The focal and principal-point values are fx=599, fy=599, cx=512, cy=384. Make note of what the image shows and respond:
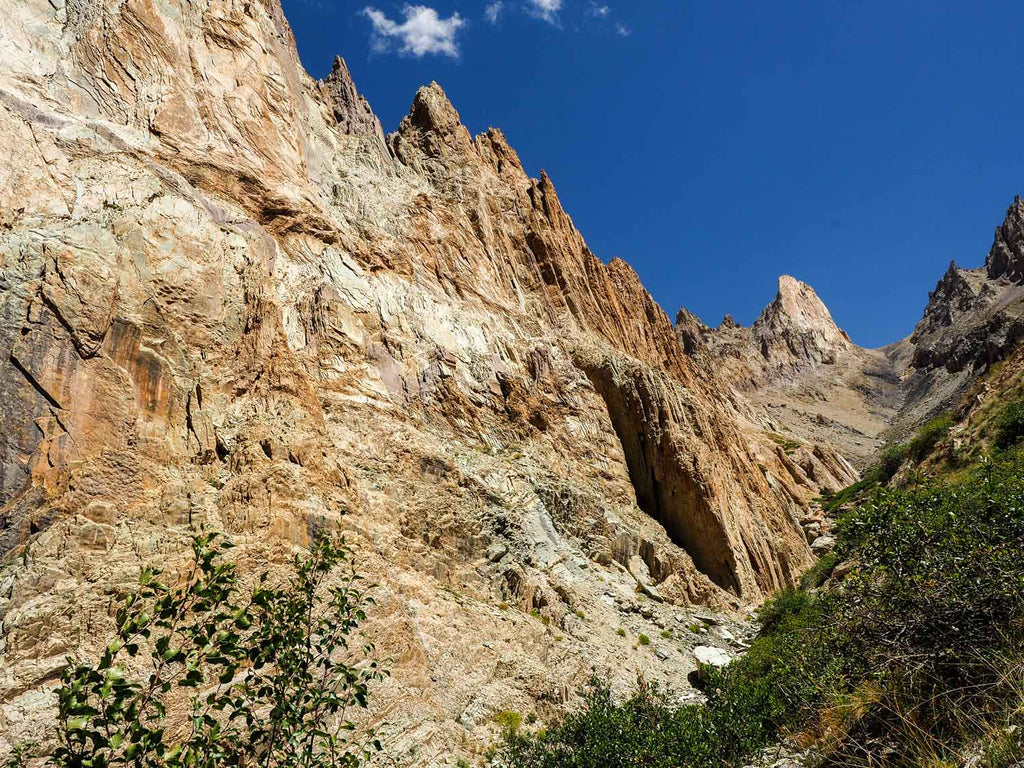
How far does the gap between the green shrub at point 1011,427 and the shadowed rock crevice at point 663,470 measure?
18.7 metres

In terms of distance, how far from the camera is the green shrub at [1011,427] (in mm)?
21430

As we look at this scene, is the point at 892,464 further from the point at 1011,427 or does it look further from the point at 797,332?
the point at 797,332

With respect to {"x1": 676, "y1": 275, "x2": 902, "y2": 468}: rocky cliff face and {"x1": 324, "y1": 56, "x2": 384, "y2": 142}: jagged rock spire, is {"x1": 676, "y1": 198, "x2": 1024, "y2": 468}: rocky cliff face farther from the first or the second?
{"x1": 324, "y1": 56, "x2": 384, "y2": 142}: jagged rock spire

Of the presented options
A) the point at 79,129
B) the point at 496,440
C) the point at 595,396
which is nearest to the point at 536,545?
the point at 496,440

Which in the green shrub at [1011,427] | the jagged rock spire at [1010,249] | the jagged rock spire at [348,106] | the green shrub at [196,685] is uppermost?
the jagged rock spire at [1010,249]

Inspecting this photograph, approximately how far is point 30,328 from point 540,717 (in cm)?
1935

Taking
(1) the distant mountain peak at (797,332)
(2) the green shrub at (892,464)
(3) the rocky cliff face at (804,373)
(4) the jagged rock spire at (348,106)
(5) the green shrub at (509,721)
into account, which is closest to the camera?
(5) the green shrub at (509,721)

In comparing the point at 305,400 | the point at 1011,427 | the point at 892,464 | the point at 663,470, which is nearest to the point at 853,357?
the point at 892,464

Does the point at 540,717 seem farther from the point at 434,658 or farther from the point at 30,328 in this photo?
the point at 30,328

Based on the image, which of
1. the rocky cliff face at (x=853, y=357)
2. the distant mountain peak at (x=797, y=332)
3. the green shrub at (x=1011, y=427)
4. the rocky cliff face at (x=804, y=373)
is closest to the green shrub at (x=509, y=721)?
the green shrub at (x=1011, y=427)

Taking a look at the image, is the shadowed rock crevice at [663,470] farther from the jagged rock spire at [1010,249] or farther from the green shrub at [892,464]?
the jagged rock spire at [1010,249]

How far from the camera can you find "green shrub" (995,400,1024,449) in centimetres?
2143

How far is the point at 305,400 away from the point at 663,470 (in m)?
26.4

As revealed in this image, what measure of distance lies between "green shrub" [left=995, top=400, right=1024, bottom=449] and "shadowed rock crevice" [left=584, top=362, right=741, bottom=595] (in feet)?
61.2
